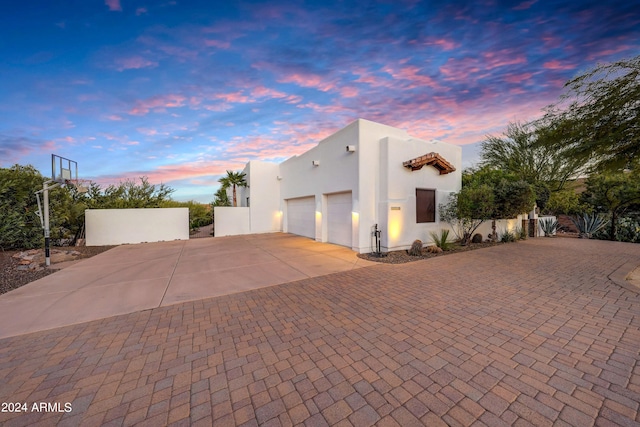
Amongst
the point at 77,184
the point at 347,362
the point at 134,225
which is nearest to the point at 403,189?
the point at 347,362

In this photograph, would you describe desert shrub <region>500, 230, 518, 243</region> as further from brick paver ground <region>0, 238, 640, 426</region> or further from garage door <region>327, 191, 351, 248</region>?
garage door <region>327, 191, 351, 248</region>

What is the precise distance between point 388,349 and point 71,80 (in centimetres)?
1192

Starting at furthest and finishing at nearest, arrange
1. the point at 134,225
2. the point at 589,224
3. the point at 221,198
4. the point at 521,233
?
the point at 221,198
the point at 134,225
the point at 521,233
the point at 589,224

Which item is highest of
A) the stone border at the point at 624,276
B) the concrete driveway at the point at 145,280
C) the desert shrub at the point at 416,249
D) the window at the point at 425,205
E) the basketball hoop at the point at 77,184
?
the basketball hoop at the point at 77,184

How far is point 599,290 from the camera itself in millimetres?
4410

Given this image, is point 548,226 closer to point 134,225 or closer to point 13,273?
point 13,273

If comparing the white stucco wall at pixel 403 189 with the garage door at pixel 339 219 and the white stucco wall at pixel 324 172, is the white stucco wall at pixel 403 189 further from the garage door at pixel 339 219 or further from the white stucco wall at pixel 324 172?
the garage door at pixel 339 219

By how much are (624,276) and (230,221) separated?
1579 centimetres

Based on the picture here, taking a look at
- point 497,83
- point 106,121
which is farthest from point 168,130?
point 497,83

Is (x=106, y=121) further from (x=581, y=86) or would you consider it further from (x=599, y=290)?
(x=599, y=290)

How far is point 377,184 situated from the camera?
848cm

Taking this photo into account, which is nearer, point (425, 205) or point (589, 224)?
point (425, 205)

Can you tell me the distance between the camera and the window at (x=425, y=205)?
8984mm

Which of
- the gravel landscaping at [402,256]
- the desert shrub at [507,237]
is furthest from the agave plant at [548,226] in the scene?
the gravel landscaping at [402,256]
